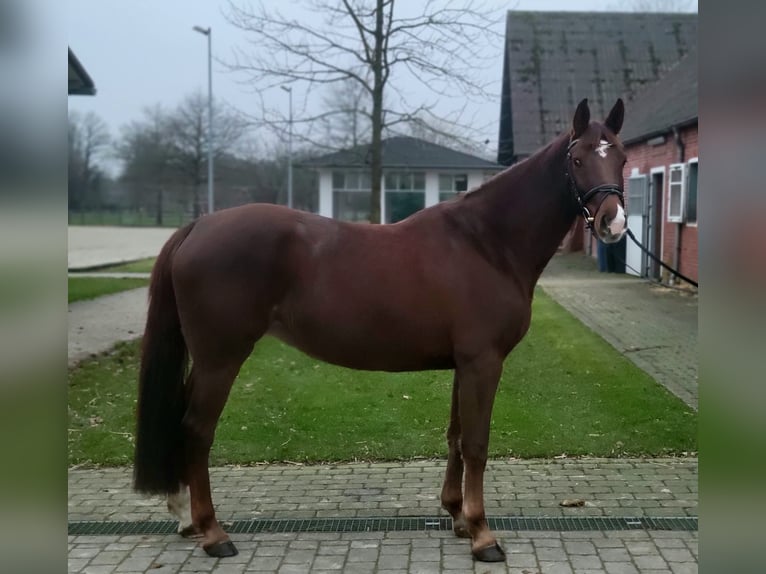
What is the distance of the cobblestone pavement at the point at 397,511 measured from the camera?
331 cm

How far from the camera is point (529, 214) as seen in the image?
11.7ft

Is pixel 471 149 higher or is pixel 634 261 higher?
→ pixel 471 149

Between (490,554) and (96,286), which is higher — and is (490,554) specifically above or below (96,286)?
below

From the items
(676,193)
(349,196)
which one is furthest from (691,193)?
(349,196)

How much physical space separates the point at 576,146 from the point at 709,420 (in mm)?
2117

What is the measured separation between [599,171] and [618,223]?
0.30 metres

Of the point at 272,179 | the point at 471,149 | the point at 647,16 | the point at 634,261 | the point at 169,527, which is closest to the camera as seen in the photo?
the point at 169,527

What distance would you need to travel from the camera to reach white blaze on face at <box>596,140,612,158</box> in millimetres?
3223

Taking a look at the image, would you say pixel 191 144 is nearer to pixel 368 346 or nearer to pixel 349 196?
pixel 349 196

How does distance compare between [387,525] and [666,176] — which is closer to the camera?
[387,525]

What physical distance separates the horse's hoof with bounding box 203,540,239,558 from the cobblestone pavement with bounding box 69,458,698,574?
0.11 feet

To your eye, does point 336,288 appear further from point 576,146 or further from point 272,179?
point 272,179

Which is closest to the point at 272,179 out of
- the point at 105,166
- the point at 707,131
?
the point at 105,166

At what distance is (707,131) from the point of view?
141 centimetres
